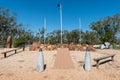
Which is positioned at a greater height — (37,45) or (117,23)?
(117,23)

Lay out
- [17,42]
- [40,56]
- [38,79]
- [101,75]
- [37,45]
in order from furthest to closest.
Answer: [17,42] → [37,45] → [40,56] → [101,75] → [38,79]

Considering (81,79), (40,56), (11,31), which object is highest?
(11,31)

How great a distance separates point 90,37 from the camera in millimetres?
33219

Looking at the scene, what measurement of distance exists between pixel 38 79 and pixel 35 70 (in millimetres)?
1175

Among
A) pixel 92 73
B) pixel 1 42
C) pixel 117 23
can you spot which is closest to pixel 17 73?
pixel 92 73

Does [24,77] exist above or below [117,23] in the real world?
below

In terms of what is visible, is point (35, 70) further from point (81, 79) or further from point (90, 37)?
point (90, 37)

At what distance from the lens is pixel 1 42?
104 feet

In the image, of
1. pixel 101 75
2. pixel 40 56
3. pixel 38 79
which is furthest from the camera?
pixel 40 56

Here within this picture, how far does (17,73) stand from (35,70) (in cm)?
74

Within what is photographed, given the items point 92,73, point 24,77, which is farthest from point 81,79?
point 24,77

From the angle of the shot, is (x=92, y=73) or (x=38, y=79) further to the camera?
(x=92, y=73)

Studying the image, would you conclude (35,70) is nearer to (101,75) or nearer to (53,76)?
(53,76)

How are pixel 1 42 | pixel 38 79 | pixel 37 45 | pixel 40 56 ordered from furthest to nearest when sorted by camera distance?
1. pixel 1 42
2. pixel 37 45
3. pixel 40 56
4. pixel 38 79
